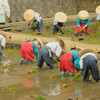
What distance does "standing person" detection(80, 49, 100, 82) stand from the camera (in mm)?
8484

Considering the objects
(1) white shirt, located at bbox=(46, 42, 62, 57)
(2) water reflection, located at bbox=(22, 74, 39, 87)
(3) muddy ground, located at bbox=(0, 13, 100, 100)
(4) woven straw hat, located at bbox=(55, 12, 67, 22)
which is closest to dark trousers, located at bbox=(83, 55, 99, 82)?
(3) muddy ground, located at bbox=(0, 13, 100, 100)

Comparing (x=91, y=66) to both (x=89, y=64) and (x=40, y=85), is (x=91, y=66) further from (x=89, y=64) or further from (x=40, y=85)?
(x=40, y=85)

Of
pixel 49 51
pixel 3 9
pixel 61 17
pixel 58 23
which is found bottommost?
pixel 49 51

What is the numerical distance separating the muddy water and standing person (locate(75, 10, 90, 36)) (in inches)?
192

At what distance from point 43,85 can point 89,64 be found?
1203 millimetres

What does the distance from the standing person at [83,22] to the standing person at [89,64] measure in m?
6.14

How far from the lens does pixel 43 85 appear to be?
8492mm

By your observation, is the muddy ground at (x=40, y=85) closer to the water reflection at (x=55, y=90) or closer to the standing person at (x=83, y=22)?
the water reflection at (x=55, y=90)

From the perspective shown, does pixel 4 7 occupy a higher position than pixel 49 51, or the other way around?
pixel 4 7

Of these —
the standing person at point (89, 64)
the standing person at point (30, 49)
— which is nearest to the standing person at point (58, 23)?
the standing person at point (30, 49)

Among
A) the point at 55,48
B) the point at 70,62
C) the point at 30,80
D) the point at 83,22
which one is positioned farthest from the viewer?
the point at 83,22

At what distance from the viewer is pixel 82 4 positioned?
22.6m

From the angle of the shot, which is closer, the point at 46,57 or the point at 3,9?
the point at 46,57

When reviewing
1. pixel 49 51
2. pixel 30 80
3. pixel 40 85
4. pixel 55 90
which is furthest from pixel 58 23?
pixel 55 90
